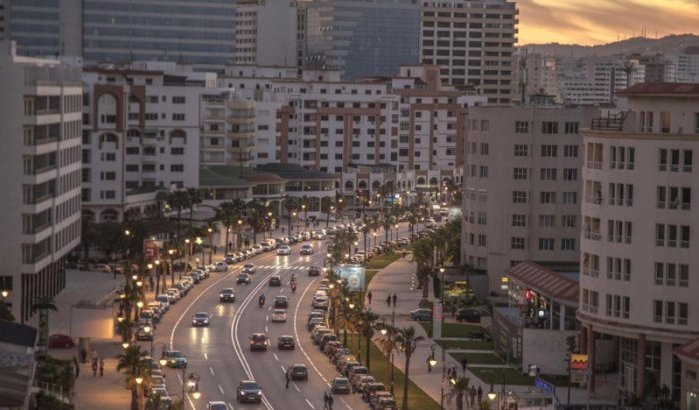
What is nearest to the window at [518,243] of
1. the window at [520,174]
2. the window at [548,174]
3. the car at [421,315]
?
the window at [520,174]

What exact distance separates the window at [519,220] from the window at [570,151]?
497 cm

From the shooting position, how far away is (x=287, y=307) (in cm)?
12181

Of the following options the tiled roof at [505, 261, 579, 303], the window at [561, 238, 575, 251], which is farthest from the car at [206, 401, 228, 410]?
the window at [561, 238, 575, 251]

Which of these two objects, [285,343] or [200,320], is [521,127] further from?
[285,343]

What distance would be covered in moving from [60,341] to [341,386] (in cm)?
2038

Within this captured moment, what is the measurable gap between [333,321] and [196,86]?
84810 millimetres

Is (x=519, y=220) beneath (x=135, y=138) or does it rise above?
beneath

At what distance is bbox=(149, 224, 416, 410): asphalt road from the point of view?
83875mm

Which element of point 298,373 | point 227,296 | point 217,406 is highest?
point 217,406

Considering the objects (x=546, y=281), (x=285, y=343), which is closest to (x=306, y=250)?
(x=285, y=343)

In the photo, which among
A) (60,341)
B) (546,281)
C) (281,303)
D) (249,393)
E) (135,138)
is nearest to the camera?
(249,393)

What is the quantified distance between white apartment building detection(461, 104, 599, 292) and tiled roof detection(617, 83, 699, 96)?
41237mm

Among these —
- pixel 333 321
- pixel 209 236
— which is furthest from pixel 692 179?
pixel 209 236

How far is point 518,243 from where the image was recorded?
126 meters
